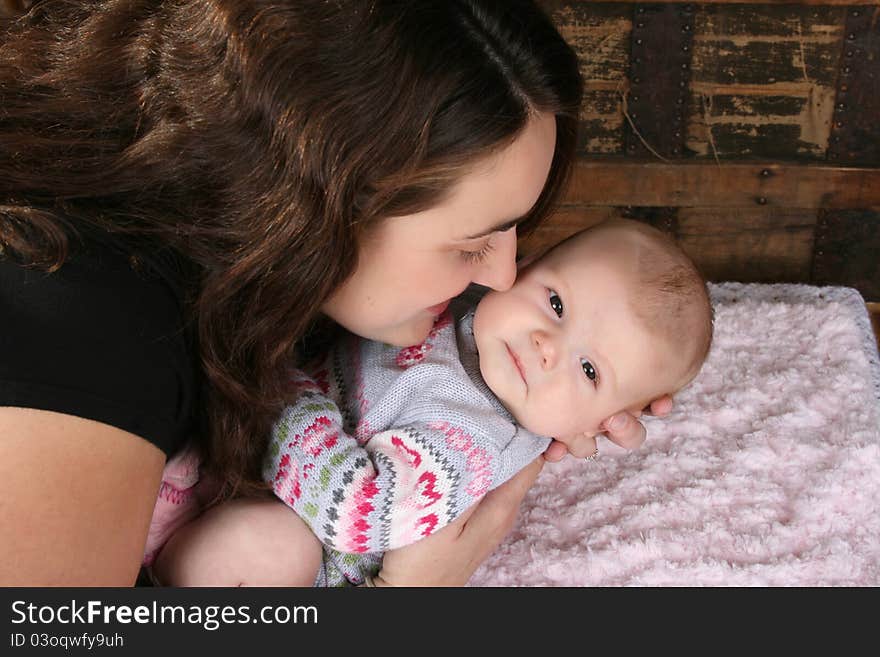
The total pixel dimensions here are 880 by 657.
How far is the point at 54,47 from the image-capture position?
54.5 inches

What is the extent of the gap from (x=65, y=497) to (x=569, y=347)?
0.78 meters

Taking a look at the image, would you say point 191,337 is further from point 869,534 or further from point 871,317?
point 871,317

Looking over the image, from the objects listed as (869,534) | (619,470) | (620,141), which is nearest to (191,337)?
(619,470)

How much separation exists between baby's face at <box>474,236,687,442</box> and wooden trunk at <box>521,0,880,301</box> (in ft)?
3.64

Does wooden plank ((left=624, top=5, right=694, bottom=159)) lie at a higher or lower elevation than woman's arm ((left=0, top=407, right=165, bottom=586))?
lower

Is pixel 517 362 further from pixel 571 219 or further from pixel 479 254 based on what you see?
pixel 571 219

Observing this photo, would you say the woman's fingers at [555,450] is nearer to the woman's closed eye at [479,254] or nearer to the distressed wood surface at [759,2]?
the woman's closed eye at [479,254]

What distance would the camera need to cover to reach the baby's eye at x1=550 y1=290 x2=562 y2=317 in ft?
5.24

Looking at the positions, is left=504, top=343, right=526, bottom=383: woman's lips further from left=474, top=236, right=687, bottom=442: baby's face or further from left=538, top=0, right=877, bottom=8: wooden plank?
left=538, top=0, right=877, bottom=8: wooden plank

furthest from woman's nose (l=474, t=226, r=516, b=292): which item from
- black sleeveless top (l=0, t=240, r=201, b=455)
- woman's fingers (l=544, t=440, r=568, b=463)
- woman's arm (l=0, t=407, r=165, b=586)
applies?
woman's arm (l=0, t=407, r=165, b=586)

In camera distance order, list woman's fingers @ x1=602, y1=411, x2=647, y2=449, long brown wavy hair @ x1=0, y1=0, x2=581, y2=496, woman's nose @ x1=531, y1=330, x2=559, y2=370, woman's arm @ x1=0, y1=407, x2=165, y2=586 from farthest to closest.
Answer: woman's fingers @ x1=602, y1=411, x2=647, y2=449
woman's nose @ x1=531, y1=330, x2=559, y2=370
long brown wavy hair @ x1=0, y1=0, x2=581, y2=496
woman's arm @ x1=0, y1=407, x2=165, y2=586

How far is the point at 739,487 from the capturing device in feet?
6.60

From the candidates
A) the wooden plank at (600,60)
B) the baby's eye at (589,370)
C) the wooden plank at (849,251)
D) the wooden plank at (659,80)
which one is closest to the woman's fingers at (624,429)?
the baby's eye at (589,370)

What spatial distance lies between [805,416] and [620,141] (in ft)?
2.92
